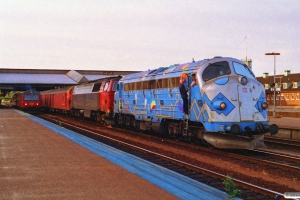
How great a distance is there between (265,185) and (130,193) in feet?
12.2

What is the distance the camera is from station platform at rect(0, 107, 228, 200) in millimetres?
8625

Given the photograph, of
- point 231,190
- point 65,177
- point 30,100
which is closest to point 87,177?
point 65,177

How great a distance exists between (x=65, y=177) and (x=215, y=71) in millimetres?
8270

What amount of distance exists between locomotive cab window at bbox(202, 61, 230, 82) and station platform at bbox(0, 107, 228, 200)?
4765mm

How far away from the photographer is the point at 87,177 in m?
10.3

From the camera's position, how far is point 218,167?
42.2ft

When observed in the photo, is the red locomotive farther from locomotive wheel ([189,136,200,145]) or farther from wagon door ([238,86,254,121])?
wagon door ([238,86,254,121])

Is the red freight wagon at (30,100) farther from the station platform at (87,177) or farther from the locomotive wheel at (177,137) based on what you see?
the station platform at (87,177)

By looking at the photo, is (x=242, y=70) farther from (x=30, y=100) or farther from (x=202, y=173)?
(x=30, y=100)

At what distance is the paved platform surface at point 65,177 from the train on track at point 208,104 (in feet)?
15.4

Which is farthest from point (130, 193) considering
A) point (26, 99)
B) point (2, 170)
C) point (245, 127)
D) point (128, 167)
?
point (26, 99)

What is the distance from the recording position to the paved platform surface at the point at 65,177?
8.58 meters

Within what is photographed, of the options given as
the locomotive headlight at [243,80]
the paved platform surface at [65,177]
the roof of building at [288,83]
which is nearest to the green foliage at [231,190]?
the paved platform surface at [65,177]

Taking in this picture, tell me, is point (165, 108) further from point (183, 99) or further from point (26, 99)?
point (26, 99)
